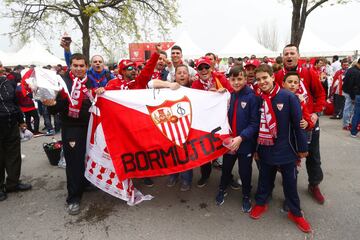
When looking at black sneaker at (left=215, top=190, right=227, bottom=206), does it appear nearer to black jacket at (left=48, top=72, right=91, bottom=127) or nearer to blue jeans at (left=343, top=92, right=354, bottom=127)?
black jacket at (left=48, top=72, right=91, bottom=127)

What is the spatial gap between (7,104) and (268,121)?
152 inches

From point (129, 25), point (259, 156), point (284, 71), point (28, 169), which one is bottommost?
point (28, 169)

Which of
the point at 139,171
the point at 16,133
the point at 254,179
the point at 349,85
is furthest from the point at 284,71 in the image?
the point at 349,85

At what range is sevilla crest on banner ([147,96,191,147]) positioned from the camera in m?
3.37

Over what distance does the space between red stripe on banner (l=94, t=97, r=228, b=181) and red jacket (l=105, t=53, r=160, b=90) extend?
0.49 m

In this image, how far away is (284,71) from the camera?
3539 millimetres

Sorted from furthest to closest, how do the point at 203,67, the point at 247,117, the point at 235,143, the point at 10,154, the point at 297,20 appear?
the point at 297,20, the point at 10,154, the point at 203,67, the point at 247,117, the point at 235,143

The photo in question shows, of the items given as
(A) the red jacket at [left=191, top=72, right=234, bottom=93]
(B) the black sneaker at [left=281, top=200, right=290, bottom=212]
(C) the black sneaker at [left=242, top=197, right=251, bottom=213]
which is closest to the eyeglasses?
(A) the red jacket at [left=191, top=72, right=234, bottom=93]

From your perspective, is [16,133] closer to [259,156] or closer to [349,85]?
[259,156]

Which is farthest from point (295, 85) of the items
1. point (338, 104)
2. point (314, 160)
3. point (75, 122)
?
point (338, 104)

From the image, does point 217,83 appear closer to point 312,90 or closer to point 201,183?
point 312,90

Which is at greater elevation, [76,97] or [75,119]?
[76,97]

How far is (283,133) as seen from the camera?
3.00 meters

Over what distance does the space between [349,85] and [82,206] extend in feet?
24.7
